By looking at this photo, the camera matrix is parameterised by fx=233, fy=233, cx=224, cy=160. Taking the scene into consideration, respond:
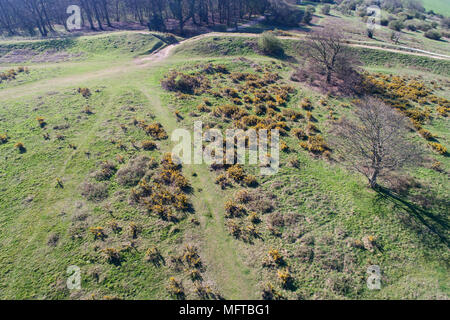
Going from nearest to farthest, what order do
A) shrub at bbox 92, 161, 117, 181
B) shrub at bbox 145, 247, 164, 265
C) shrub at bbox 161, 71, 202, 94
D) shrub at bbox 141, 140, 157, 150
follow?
1. shrub at bbox 145, 247, 164, 265
2. shrub at bbox 92, 161, 117, 181
3. shrub at bbox 141, 140, 157, 150
4. shrub at bbox 161, 71, 202, 94

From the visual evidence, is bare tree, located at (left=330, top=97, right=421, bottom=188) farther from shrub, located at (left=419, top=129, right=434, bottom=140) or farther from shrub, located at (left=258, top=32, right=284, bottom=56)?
shrub, located at (left=258, top=32, right=284, bottom=56)

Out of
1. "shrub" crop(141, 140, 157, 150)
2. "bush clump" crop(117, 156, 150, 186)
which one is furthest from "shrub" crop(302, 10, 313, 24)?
"bush clump" crop(117, 156, 150, 186)

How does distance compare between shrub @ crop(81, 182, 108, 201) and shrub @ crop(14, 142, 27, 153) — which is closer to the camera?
shrub @ crop(81, 182, 108, 201)

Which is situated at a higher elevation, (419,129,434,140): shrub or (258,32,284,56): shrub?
(258,32,284,56): shrub

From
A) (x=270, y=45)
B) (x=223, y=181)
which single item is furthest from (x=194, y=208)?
(x=270, y=45)

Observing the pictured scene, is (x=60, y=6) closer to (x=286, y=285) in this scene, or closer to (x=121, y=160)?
(x=121, y=160)
